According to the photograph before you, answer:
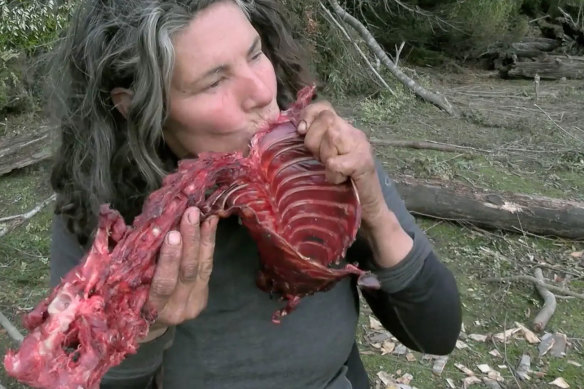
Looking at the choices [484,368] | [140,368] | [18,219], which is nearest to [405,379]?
[484,368]

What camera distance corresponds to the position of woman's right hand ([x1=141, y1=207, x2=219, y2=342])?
1053mm

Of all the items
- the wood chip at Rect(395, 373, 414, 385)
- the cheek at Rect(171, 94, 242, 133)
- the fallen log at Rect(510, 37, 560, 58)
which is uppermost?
the cheek at Rect(171, 94, 242, 133)

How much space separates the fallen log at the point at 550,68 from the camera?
9242mm

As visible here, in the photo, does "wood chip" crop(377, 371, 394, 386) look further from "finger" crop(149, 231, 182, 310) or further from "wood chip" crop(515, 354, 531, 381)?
"finger" crop(149, 231, 182, 310)

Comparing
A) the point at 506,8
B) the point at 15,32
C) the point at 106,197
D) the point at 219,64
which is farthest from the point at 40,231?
the point at 506,8

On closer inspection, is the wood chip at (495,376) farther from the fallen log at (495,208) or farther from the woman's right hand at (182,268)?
the woman's right hand at (182,268)

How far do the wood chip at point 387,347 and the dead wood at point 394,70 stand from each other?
451cm

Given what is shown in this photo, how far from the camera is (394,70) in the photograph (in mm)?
7449

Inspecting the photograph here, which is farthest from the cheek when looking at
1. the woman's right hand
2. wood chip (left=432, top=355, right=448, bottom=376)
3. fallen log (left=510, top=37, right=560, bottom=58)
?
fallen log (left=510, top=37, right=560, bottom=58)

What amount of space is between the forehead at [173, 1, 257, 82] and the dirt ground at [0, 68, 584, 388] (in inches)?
46.5

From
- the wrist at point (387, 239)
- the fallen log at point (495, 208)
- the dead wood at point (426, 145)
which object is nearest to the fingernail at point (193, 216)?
the wrist at point (387, 239)

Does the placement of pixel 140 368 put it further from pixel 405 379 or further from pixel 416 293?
pixel 405 379

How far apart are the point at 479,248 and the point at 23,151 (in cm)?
374

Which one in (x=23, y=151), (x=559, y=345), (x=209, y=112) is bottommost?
(x=559, y=345)
